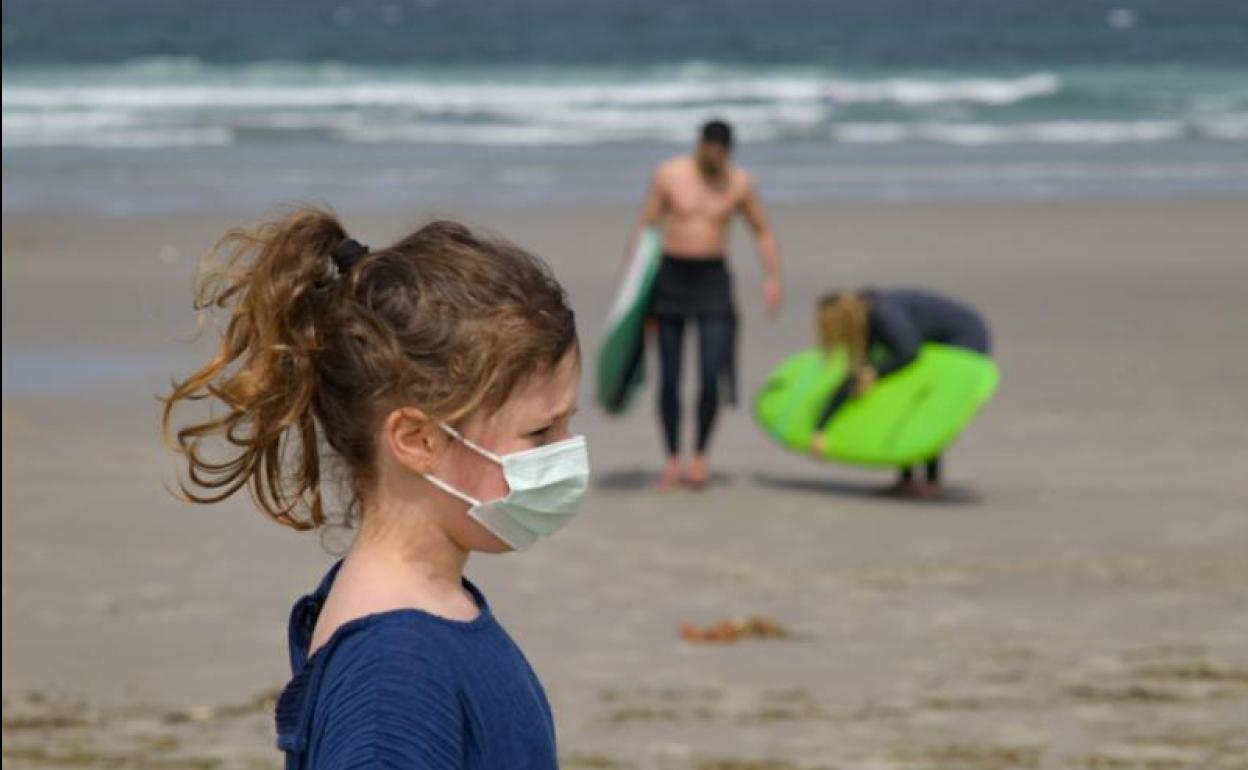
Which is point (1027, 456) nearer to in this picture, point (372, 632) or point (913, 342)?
point (913, 342)

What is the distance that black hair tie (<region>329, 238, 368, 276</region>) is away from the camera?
229 centimetres

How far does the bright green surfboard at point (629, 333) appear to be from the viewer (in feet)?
33.5

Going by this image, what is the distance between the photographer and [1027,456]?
1078 cm

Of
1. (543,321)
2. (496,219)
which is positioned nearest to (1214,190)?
(496,219)

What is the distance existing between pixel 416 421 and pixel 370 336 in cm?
10

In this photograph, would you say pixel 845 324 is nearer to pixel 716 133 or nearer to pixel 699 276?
pixel 699 276

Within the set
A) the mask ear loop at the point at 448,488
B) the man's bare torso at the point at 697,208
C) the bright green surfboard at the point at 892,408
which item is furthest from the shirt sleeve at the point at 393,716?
the man's bare torso at the point at 697,208

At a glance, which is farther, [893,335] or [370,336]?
[893,335]

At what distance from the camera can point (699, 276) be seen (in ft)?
33.0

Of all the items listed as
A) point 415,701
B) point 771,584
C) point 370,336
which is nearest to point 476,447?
point 370,336

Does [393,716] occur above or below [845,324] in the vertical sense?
above

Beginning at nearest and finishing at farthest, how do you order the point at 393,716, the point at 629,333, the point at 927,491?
1. the point at 393,716
2. the point at 927,491
3. the point at 629,333

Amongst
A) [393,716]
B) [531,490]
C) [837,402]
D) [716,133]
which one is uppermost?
[531,490]

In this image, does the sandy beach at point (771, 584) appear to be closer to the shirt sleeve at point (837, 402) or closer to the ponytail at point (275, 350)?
the shirt sleeve at point (837, 402)
